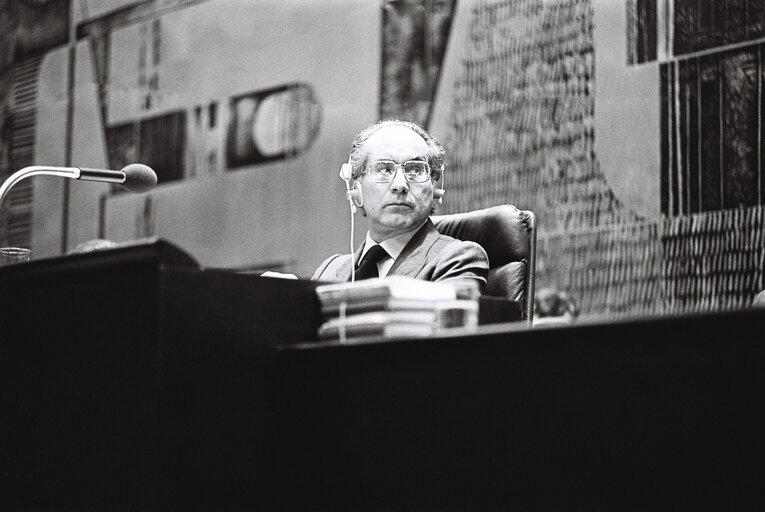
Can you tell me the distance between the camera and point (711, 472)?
1.25 m

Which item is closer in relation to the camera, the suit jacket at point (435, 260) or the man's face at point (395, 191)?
the suit jacket at point (435, 260)

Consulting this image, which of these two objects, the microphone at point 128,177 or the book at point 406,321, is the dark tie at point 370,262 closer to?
the microphone at point 128,177

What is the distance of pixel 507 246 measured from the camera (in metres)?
2.43

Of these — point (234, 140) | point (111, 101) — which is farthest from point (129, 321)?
point (111, 101)

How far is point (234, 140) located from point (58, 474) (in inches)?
132

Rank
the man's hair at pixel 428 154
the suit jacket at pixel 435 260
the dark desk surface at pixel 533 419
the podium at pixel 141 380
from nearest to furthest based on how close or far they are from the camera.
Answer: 1. the dark desk surface at pixel 533 419
2. the podium at pixel 141 380
3. the suit jacket at pixel 435 260
4. the man's hair at pixel 428 154

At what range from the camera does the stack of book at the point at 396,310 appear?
162cm

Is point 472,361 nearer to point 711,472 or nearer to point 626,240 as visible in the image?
point 711,472

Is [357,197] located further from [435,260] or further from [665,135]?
[665,135]

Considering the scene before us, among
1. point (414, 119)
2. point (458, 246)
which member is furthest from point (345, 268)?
point (414, 119)

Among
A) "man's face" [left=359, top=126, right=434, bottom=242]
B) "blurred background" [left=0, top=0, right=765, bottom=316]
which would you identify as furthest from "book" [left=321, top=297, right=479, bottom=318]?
"blurred background" [left=0, top=0, right=765, bottom=316]

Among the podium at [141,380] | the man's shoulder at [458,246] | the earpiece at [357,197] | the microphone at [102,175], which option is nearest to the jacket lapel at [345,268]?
the earpiece at [357,197]

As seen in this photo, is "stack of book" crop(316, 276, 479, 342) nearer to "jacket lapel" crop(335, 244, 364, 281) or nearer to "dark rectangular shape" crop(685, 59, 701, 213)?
"jacket lapel" crop(335, 244, 364, 281)

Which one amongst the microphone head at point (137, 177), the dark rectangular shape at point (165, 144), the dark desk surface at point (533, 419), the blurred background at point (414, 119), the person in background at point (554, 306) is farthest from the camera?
the dark rectangular shape at point (165, 144)
